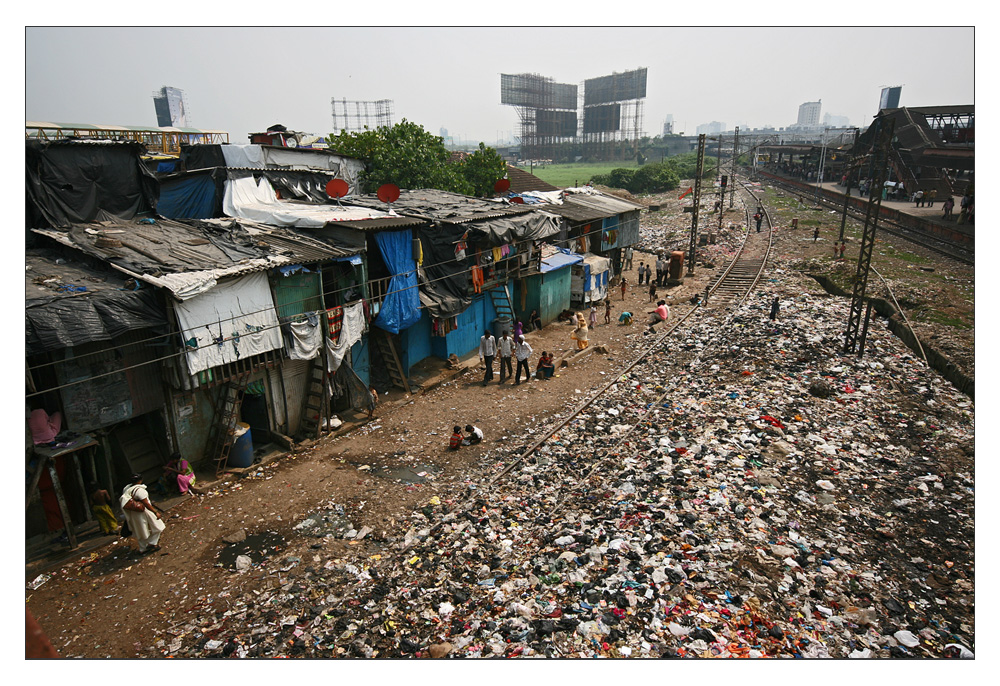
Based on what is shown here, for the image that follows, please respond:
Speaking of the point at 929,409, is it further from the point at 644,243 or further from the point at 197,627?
the point at 644,243

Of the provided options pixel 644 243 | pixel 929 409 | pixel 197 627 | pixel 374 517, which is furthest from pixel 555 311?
pixel 644 243

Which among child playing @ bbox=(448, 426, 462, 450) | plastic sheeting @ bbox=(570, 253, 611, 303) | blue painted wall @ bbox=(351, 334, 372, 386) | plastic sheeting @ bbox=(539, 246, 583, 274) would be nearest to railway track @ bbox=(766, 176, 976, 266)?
plastic sheeting @ bbox=(570, 253, 611, 303)

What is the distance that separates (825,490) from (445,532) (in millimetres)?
6522

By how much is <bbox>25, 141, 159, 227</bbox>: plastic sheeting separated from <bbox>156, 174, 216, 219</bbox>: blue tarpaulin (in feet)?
11.1

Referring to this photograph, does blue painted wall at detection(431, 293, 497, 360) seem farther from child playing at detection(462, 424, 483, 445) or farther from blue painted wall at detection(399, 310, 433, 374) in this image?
child playing at detection(462, 424, 483, 445)

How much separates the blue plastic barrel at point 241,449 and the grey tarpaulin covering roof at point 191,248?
2868 mm

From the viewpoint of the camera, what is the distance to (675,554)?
774 centimetres

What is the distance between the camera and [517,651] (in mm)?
6234

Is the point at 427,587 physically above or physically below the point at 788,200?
below

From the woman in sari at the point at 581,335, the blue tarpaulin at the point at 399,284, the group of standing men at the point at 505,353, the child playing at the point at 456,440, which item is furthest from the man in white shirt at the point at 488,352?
the child playing at the point at 456,440

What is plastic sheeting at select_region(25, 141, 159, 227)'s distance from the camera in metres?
10.7

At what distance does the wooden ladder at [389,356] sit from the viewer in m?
14.3

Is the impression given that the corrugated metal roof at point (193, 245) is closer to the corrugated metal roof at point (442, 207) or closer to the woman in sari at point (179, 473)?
the woman in sari at point (179, 473)

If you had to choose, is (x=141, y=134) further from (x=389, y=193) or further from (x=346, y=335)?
(x=346, y=335)
